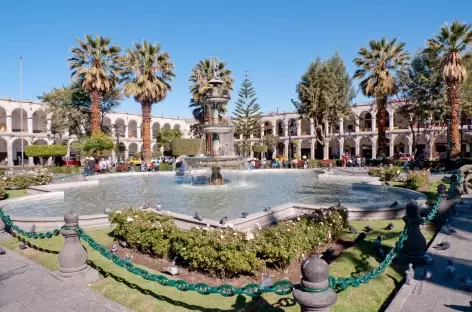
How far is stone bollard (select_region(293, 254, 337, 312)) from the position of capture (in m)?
3.04

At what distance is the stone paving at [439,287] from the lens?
3.92m

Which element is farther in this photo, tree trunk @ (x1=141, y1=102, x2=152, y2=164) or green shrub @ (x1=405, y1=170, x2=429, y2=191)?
tree trunk @ (x1=141, y1=102, x2=152, y2=164)

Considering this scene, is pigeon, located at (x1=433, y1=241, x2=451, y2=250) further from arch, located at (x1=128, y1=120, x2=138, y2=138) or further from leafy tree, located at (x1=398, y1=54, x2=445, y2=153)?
arch, located at (x1=128, y1=120, x2=138, y2=138)

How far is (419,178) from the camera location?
527 inches

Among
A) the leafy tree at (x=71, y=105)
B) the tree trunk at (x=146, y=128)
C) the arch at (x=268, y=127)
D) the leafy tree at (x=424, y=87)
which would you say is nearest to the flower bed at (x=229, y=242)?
the tree trunk at (x=146, y=128)

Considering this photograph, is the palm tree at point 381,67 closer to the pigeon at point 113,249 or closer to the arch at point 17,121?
the pigeon at point 113,249

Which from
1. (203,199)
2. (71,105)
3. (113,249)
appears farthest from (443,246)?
(71,105)

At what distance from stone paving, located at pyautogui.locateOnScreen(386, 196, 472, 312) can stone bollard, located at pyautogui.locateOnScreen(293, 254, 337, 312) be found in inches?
53.8

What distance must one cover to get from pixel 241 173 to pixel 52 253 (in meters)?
18.2

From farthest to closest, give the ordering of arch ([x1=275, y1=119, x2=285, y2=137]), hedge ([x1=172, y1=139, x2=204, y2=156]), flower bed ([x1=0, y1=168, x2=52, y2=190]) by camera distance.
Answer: arch ([x1=275, y1=119, x2=285, y2=137]) < hedge ([x1=172, y1=139, x2=204, y2=156]) < flower bed ([x1=0, y1=168, x2=52, y2=190])

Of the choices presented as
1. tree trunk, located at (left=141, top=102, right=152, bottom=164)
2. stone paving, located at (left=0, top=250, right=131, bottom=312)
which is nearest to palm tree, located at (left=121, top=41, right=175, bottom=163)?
tree trunk, located at (left=141, top=102, right=152, bottom=164)

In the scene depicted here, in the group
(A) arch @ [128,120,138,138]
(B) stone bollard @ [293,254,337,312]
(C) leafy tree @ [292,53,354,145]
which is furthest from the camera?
(A) arch @ [128,120,138,138]

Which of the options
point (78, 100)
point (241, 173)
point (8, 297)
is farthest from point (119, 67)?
point (8, 297)

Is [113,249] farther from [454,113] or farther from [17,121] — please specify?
[17,121]
